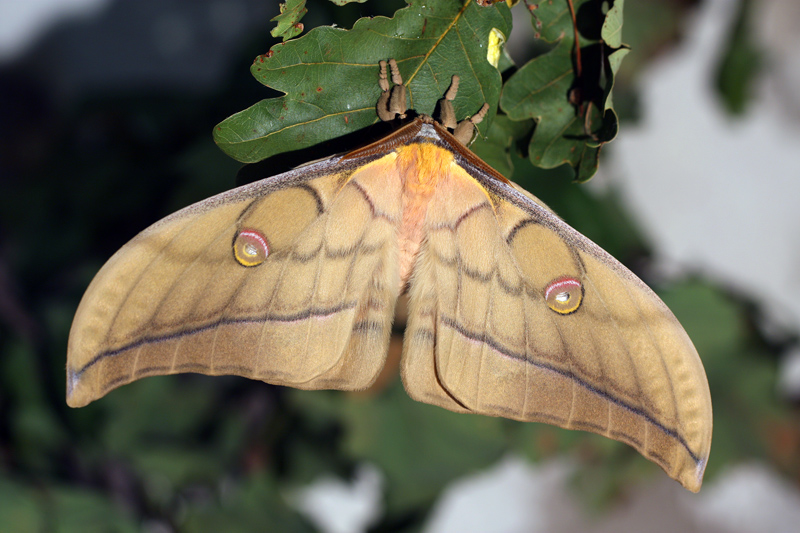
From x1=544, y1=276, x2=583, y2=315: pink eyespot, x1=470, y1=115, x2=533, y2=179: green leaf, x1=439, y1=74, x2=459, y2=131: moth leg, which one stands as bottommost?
x1=544, y1=276, x2=583, y2=315: pink eyespot

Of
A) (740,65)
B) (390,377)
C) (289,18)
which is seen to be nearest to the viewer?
(289,18)

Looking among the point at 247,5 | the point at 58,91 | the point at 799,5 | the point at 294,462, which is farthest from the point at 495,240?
the point at 799,5

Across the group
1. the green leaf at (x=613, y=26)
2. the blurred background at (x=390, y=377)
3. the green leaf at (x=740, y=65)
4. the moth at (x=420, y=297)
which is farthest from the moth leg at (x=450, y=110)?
the green leaf at (x=740, y=65)

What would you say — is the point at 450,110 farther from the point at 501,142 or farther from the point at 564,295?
the point at 564,295


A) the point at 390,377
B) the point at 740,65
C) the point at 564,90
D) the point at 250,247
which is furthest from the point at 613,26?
the point at 740,65

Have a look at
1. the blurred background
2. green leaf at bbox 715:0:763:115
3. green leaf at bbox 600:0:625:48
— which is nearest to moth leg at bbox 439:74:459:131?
green leaf at bbox 600:0:625:48

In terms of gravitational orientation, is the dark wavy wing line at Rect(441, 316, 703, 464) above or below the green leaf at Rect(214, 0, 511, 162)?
below

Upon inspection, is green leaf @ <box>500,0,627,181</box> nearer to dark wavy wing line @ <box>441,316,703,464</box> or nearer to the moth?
the moth
